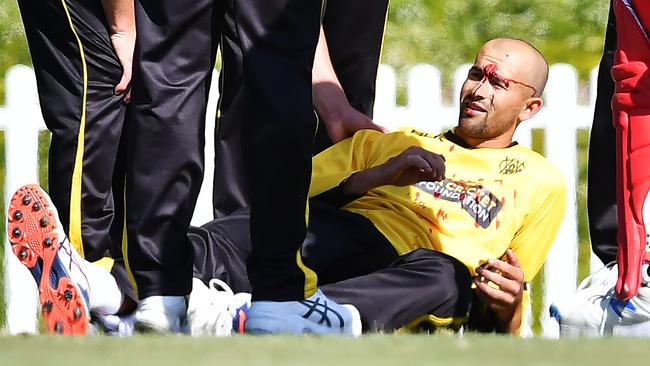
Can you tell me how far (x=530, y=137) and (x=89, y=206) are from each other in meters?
1.87

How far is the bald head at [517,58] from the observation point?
4.38 meters

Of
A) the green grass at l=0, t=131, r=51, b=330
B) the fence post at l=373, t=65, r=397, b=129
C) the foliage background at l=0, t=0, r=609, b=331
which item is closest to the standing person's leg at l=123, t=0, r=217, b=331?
the fence post at l=373, t=65, r=397, b=129

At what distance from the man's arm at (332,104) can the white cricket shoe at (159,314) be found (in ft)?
3.19

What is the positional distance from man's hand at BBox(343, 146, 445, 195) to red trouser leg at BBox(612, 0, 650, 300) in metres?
0.50

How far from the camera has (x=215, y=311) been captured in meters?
3.57

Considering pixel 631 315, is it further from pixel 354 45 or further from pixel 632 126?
pixel 354 45

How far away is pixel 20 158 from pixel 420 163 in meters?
2.15

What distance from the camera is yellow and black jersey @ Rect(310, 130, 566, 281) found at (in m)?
4.09

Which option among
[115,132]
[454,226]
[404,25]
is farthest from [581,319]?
[404,25]

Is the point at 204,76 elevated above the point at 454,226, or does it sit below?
above

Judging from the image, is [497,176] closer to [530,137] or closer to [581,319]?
[581,319]

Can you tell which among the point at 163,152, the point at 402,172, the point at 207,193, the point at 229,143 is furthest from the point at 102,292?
the point at 207,193

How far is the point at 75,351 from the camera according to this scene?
2.62 metres

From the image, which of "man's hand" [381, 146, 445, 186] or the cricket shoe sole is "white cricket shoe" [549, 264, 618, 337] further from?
the cricket shoe sole
